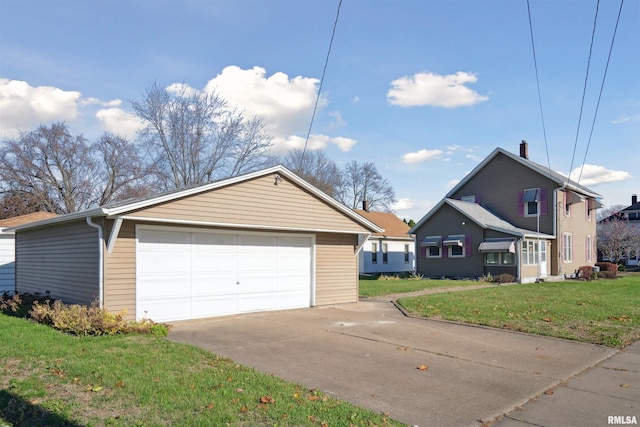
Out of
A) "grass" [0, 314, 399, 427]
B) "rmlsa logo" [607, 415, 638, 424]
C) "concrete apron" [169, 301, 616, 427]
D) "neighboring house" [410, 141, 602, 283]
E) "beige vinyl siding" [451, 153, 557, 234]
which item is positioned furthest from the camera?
"beige vinyl siding" [451, 153, 557, 234]

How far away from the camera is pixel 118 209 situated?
10.4 meters

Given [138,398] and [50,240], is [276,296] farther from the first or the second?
[138,398]

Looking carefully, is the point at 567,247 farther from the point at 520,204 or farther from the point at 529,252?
the point at 529,252

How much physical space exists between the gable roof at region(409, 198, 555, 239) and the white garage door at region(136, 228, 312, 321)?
15.8m

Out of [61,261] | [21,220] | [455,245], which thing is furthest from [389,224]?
[61,261]

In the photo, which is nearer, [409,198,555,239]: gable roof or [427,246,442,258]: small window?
[409,198,555,239]: gable roof

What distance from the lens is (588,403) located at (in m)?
5.81

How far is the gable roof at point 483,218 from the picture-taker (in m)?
27.1

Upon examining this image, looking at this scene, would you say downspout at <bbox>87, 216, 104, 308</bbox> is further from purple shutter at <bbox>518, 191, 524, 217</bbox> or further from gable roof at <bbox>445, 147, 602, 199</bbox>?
purple shutter at <bbox>518, 191, 524, 217</bbox>

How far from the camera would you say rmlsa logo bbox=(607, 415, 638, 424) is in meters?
5.15

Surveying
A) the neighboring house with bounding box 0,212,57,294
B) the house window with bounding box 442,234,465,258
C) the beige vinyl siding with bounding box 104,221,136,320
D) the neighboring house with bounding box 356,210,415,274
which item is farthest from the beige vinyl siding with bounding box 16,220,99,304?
the neighboring house with bounding box 356,210,415,274

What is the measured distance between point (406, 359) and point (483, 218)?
22.2 metres

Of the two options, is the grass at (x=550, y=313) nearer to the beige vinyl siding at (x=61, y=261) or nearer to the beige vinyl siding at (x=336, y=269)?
the beige vinyl siding at (x=336, y=269)

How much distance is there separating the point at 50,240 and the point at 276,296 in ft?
21.6
